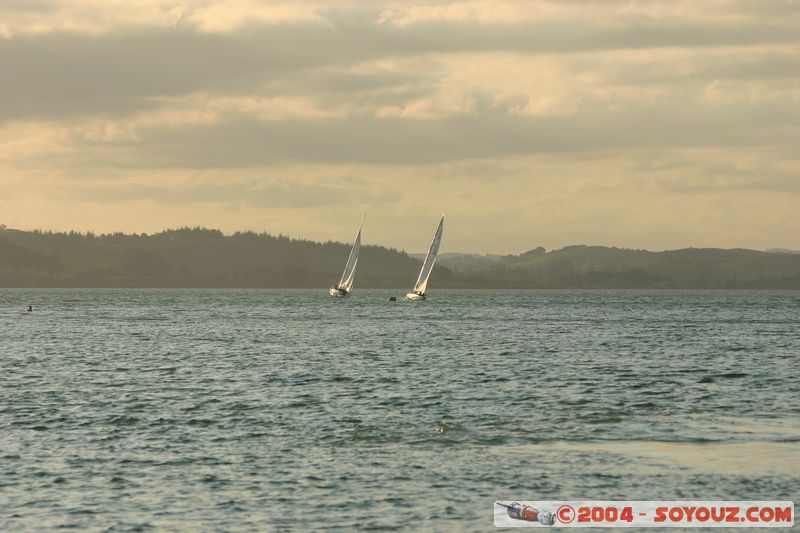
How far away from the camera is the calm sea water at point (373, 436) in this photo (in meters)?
30.0

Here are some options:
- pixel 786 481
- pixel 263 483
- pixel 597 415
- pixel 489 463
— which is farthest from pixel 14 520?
pixel 597 415

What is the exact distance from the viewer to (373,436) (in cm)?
4147

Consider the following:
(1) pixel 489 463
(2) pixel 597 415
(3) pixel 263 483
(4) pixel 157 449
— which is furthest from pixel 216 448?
(2) pixel 597 415

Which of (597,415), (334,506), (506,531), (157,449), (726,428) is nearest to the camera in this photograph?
(506,531)

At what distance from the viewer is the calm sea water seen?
98.3ft

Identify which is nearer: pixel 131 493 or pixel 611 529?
pixel 611 529

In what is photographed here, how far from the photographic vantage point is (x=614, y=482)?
32.2m

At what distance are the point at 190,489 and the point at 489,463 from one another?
9788 millimetres

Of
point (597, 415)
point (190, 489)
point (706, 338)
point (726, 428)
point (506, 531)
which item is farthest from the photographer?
point (706, 338)

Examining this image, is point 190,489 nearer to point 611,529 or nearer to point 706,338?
point 611,529

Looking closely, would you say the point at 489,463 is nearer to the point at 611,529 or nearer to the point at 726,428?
the point at 611,529

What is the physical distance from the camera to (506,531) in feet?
88.3

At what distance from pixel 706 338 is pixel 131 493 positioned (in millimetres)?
98262

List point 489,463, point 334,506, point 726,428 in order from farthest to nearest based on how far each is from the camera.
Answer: point 726,428 → point 489,463 → point 334,506
